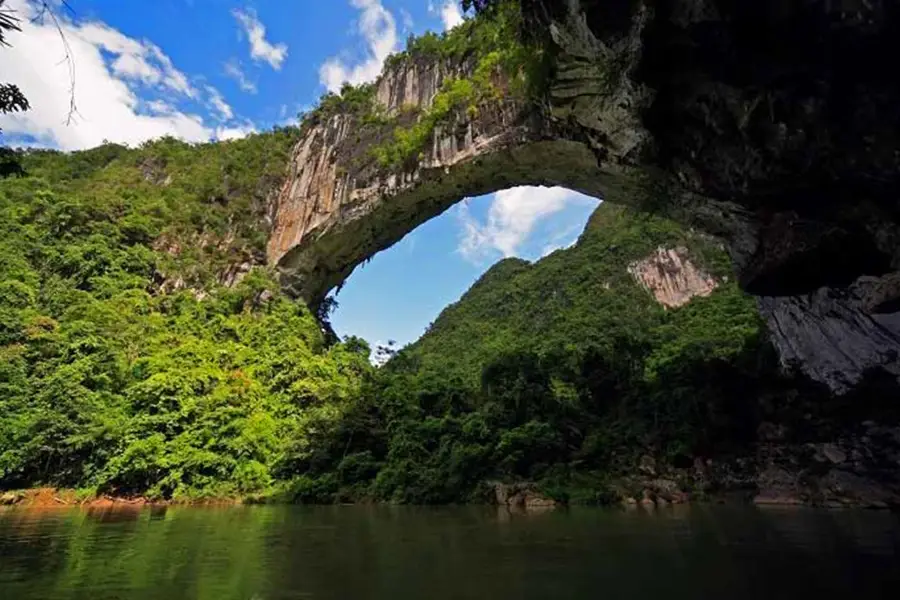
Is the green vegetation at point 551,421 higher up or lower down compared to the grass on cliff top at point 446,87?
lower down

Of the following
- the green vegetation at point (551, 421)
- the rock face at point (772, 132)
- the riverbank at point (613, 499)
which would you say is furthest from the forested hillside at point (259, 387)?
the rock face at point (772, 132)

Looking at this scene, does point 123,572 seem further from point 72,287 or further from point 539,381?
point 72,287

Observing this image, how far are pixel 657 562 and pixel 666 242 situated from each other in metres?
36.2

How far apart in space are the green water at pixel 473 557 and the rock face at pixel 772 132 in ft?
11.4

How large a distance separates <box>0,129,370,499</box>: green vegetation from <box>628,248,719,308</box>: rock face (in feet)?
73.6

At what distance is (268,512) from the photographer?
11.7 metres

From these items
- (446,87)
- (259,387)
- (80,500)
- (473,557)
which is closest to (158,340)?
(259,387)

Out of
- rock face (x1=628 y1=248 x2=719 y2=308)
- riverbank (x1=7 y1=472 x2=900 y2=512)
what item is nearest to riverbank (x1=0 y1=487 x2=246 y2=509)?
riverbank (x1=7 y1=472 x2=900 y2=512)

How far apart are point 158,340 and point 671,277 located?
3014cm

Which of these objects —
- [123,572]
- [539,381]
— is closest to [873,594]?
[123,572]

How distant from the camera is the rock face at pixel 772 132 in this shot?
5058 mm

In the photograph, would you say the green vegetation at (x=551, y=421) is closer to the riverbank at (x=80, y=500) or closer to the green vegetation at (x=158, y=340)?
the green vegetation at (x=158, y=340)

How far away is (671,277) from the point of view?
123 feet

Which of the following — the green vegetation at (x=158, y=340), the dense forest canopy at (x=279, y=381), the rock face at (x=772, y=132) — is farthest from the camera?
the green vegetation at (x=158, y=340)
